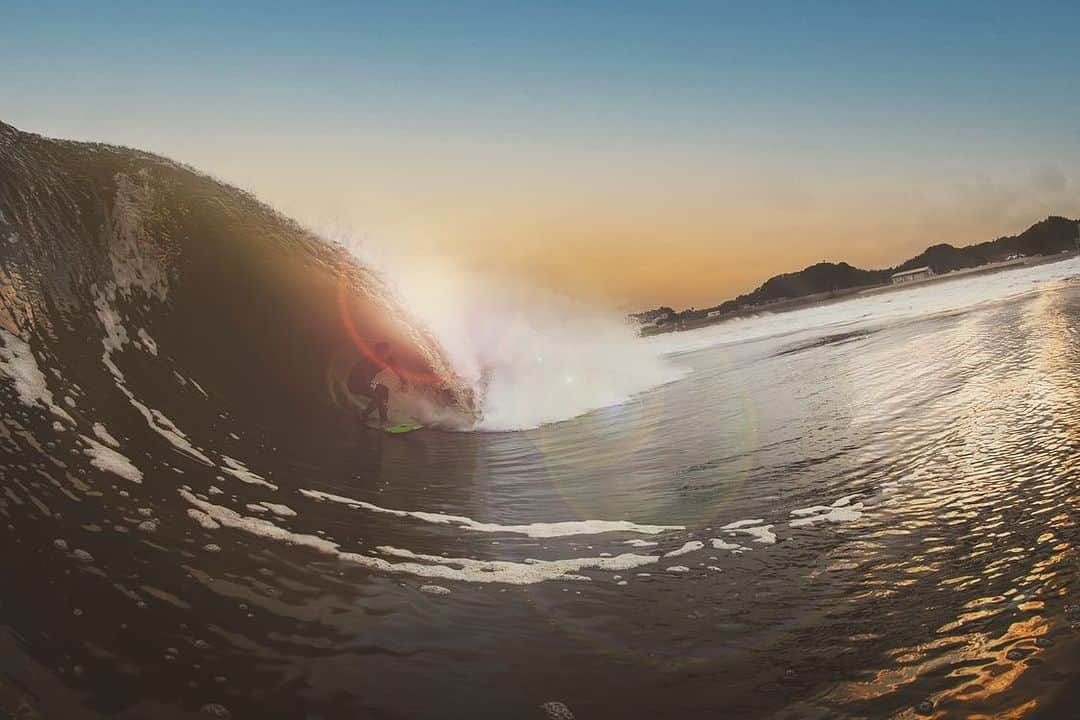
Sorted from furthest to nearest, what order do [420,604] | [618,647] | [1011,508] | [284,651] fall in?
[1011,508] < [420,604] < [618,647] < [284,651]

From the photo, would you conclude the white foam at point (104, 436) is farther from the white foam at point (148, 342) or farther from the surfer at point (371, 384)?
the surfer at point (371, 384)

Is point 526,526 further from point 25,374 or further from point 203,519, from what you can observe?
point 25,374

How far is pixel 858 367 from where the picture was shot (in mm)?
15742

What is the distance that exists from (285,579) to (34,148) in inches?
456

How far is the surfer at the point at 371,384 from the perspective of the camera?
1292cm

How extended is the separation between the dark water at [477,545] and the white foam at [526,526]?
0.05 meters

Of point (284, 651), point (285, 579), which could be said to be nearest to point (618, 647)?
point (284, 651)

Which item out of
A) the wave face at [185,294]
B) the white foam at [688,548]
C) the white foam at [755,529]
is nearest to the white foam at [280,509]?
the wave face at [185,294]

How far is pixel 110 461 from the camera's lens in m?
5.89

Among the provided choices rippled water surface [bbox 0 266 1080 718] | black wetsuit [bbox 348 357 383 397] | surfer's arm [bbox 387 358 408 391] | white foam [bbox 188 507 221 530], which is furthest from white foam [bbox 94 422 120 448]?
surfer's arm [bbox 387 358 408 391]

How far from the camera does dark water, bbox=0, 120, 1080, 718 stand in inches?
125

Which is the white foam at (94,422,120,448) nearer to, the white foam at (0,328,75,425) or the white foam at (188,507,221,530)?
the white foam at (0,328,75,425)

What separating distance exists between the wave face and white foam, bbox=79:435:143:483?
4.65 ft

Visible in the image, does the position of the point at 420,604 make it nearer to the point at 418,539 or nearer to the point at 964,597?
the point at 418,539
